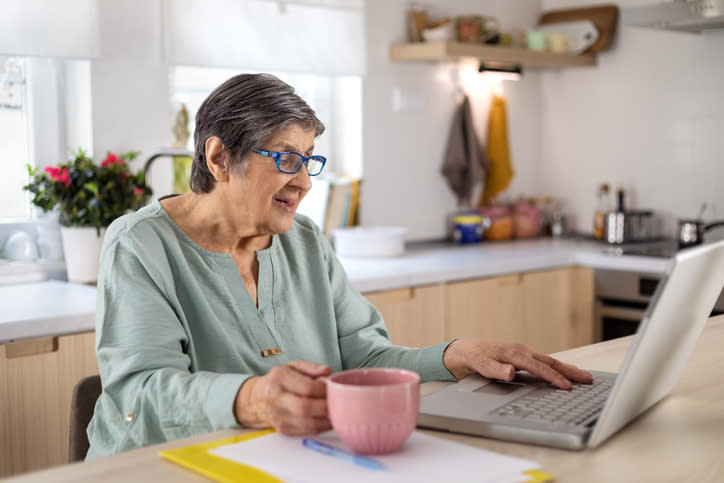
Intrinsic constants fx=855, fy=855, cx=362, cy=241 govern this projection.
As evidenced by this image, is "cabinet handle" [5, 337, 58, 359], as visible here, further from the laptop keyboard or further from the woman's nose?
the laptop keyboard

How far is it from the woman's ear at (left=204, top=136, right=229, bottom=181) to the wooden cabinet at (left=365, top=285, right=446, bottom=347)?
129 centimetres

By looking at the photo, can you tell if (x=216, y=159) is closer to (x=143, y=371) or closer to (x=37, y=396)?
(x=143, y=371)

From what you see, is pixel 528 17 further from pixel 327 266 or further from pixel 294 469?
pixel 294 469

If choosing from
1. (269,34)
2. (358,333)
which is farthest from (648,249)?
(358,333)

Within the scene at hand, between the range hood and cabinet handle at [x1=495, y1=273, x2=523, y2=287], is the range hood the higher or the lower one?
the higher one

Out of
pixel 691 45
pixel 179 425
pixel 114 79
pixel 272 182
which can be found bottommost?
pixel 179 425

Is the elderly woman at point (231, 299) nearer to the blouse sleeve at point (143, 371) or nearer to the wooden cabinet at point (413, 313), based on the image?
the blouse sleeve at point (143, 371)

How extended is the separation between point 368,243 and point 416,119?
74 centimetres

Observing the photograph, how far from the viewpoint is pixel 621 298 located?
3.22m

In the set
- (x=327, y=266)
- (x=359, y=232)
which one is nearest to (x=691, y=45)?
(x=359, y=232)

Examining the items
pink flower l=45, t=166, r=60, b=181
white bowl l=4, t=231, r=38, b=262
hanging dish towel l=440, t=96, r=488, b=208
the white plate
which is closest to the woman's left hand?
pink flower l=45, t=166, r=60, b=181

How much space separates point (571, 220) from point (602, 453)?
3281 millimetres

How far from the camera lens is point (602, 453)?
0.92 m

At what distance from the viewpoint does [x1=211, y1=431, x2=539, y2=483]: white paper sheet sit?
2.67 feet
